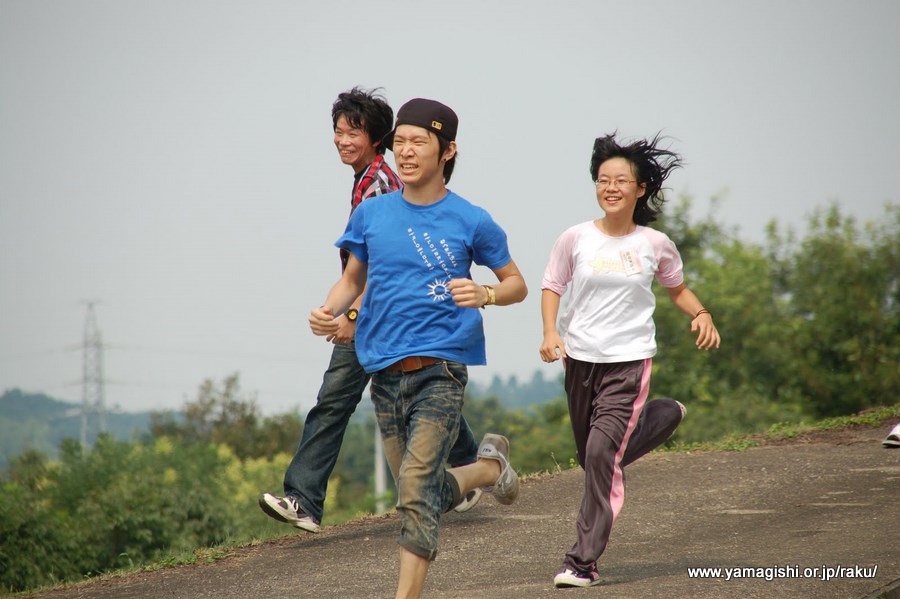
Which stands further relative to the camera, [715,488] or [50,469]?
[50,469]

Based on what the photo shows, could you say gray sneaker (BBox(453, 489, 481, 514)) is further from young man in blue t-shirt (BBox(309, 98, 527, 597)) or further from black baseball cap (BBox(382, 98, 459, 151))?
black baseball cap (BBox(382, 98, 459, 151))

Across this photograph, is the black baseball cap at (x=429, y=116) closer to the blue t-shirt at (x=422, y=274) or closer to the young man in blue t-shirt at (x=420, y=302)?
the young man in blue t-shirt at (x=420, y=302)

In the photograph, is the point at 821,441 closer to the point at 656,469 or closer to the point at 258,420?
the point at 656,469

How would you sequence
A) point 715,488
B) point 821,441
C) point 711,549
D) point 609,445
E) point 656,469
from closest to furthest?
point 609,445 → point 711,549 → point 715,488 → point 656,469 → point 821,441

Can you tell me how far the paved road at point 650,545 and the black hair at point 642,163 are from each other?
1869 mm

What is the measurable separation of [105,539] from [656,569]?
1350 inches

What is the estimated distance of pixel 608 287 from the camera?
5879 millimetres

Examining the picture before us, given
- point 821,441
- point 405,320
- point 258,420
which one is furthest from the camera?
point 258,420

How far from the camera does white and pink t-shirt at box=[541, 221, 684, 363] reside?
5859 millimetres

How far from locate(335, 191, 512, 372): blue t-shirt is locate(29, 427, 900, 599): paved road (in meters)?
1.37

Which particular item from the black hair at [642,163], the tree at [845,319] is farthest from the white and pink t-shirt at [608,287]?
the tree at [845,319]

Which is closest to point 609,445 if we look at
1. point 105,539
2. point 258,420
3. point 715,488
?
point 715,488

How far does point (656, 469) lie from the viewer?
9.60 metres

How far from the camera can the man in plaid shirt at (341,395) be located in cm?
695
